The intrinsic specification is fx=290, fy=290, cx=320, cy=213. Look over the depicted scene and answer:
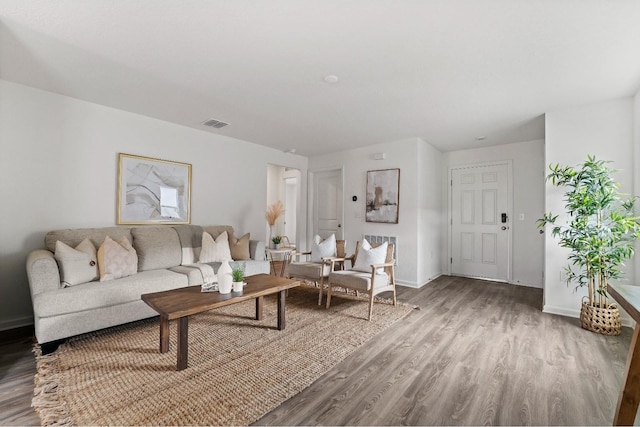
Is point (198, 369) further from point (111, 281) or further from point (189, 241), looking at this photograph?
point (189, 241)

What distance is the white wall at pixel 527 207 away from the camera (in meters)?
4.71

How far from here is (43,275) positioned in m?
2.37

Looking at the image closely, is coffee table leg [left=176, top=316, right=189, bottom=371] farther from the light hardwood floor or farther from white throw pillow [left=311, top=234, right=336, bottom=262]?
white throw pillow [left=311, top=234, right=336, bottom=262]

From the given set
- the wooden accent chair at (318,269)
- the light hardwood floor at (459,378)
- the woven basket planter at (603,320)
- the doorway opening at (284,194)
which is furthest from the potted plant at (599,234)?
the doorway opening at (284,194)

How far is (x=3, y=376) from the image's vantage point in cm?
200

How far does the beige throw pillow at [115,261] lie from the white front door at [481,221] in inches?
206

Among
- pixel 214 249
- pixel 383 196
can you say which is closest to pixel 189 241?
pixel 214 249

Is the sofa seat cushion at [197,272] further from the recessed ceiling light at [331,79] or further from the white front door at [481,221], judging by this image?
the white front door at [481,221]

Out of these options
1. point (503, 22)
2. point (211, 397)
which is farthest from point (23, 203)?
point (503, 22)

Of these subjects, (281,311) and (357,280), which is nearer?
(281,311)

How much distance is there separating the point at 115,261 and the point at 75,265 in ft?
1.01

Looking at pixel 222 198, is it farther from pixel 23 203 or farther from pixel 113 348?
pixel 113 348

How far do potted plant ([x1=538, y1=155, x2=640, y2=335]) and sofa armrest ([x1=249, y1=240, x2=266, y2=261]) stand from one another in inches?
144

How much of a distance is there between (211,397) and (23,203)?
2914 mm
